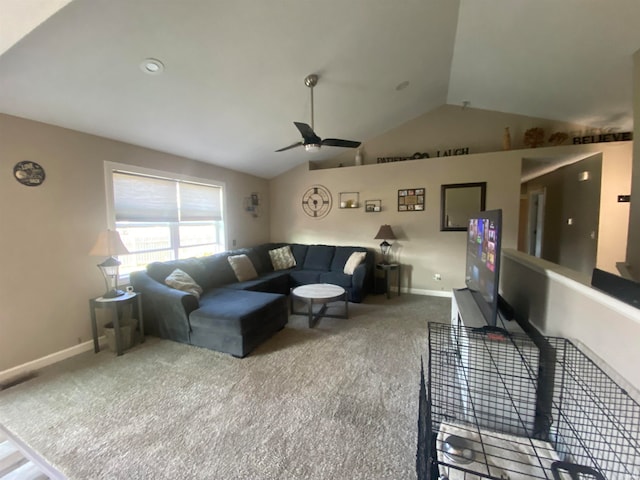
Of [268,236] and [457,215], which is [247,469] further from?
[268,236]

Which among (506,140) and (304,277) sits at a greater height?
(506,140)

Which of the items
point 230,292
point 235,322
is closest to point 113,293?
point 230,292

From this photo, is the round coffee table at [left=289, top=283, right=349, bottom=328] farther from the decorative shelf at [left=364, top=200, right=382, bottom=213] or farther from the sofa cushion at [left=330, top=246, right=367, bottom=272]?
the decorative shelf at [left=364, top=200, right=382, bottom=213]

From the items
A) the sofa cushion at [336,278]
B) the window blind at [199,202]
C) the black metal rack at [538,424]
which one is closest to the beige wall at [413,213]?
the sofa cushion at [336,278]

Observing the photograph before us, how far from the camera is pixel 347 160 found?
5578mm

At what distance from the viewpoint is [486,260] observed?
195 cm

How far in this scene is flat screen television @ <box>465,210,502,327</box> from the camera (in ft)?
5.48

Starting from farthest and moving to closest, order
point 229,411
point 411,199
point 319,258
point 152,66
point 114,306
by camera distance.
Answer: point 319,258
point 411,199
point 114,306
point 152,66
point 229,411

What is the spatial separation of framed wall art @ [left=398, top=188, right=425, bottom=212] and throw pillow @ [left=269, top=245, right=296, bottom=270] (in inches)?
89.5

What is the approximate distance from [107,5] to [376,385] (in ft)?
10.9

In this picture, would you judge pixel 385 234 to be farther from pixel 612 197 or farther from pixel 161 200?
pixel 161 200

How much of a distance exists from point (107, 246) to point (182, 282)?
34.1 inches

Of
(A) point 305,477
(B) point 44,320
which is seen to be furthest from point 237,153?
(A) point 305,477

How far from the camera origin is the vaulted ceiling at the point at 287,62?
6.43ft
